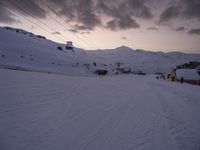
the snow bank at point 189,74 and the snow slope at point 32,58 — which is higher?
the snow slope at point 32,58

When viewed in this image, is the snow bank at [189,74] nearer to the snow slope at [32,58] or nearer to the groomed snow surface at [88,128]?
the snow slope at [32,58]

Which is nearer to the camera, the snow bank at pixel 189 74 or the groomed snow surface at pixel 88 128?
the groomed snow surface at pixel 88 128

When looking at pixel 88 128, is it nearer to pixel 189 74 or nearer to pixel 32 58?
pixel 189 74

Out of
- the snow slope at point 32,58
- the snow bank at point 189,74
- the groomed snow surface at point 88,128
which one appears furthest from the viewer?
the snow slope at point 32,58

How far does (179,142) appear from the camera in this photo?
212 inches

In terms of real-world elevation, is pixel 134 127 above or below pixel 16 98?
below

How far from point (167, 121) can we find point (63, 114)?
417 centimetres

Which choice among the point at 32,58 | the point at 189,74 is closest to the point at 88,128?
the point at 189,74

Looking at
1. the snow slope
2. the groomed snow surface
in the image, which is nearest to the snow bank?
the snow slope

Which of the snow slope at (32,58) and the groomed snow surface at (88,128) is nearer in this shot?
the groomed snow surface at (88,128)

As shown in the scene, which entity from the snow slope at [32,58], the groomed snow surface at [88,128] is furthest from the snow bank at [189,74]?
the groomed snow surface at [88,128]

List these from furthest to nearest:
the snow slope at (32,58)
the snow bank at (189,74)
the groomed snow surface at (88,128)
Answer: the snow slope at (32,58) < the snow bank at (189,74) < the groomed snow surface at (88,128)

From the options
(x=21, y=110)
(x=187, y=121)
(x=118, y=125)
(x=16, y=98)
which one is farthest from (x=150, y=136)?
(x=16, y=98)

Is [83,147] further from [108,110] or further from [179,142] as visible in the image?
[108,110]
